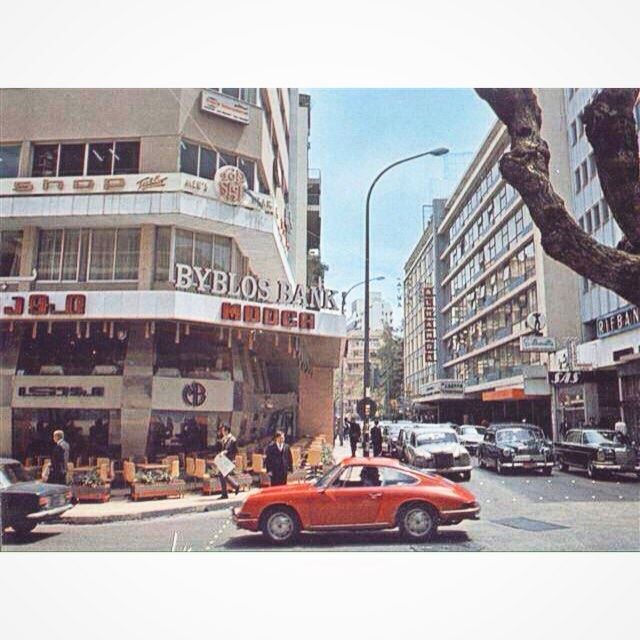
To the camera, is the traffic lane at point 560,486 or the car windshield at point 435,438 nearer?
the traffic lane at point 560,486

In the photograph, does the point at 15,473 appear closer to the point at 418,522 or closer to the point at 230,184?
the point at 418,522

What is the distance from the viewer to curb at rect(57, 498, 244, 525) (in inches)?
327

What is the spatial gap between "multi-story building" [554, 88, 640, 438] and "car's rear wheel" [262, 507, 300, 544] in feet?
16.9

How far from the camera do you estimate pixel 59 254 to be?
10617 millimetres

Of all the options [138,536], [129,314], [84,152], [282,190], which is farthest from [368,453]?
[84,152]

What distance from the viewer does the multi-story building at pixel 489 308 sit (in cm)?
995

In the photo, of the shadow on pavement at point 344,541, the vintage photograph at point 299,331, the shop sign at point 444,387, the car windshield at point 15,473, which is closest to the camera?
the shadow on pavement at point 344,541

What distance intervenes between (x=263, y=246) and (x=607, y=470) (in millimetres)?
6561

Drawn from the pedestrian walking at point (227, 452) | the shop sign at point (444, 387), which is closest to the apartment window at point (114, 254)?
the pedestrian walking at point (227, 452)

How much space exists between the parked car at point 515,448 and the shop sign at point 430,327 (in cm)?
151

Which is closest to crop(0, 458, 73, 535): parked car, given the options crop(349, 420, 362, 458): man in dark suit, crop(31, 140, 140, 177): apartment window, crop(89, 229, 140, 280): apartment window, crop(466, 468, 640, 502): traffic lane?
crop(89, 229, 140, 280): apartment window

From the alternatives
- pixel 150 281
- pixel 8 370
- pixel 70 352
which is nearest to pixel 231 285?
pixel 150 281

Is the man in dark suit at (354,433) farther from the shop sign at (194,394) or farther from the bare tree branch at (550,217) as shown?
the bare tree branch at (550,217)

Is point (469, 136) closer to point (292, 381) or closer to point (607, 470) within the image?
point (292, 381)
